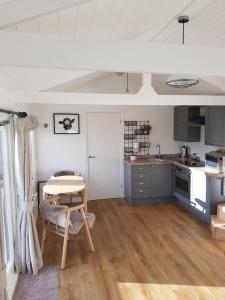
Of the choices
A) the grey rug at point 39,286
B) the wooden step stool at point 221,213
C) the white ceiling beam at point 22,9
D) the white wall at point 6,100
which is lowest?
the grey rug at point 39,286

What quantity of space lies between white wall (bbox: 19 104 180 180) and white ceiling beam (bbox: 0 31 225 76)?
369cm

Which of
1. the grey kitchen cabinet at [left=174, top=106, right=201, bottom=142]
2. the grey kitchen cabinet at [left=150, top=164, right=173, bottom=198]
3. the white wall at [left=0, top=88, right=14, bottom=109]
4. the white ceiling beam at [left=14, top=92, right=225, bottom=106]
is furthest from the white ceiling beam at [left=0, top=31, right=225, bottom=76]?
the grey kitchen cabinet at [left=150, top=164, right=173, bottom=198]

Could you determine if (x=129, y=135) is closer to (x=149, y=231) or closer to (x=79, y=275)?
(x=149, y=231)

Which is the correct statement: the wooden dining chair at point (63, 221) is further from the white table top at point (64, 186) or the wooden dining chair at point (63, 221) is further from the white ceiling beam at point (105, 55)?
the white ceiling beam at point (105, 55)

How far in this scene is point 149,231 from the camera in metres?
3.84

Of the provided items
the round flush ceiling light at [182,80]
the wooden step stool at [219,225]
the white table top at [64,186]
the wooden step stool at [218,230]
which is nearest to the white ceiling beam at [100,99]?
the round flush ceiling light at [182,80]

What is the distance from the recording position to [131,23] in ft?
7.25

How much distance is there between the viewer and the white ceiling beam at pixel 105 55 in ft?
4.04

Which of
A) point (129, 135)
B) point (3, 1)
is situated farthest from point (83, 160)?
point (3, 1)

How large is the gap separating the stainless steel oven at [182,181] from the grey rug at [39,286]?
2765 mm

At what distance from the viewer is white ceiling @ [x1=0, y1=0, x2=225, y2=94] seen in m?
1.78

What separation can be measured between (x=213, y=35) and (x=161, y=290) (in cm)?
273

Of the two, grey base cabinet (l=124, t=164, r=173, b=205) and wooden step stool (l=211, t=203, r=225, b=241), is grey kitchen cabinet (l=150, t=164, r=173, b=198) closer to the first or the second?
grey base cabinet (l=124, t=164, r=173, b=205)

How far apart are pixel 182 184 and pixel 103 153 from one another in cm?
176
